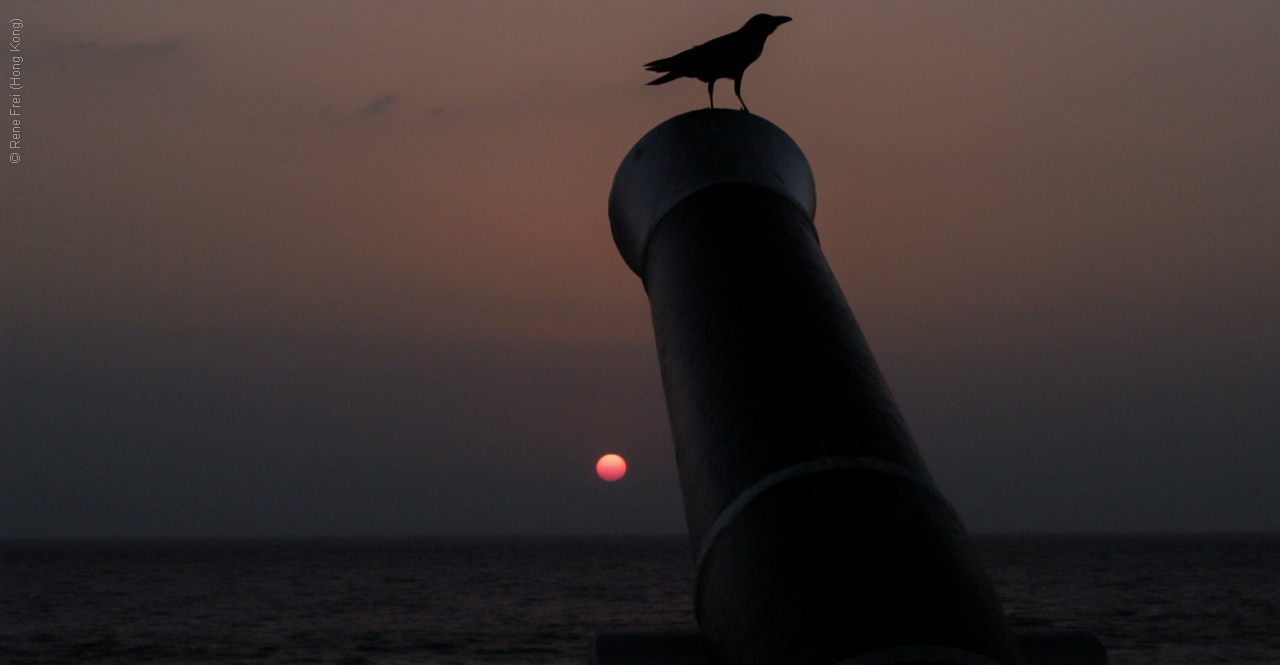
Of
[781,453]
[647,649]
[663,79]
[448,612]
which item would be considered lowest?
[448,612]

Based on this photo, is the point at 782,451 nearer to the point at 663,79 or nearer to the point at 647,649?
the point at 647,649

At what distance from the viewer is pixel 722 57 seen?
149 inches

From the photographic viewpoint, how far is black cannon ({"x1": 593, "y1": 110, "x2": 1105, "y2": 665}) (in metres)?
1.98

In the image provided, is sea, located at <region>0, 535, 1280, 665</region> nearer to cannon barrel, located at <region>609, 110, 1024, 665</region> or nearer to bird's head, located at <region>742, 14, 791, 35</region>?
A: bird's head, located at <region>742, 14, 791, 35</region>

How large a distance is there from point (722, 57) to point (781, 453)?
1.87 metres

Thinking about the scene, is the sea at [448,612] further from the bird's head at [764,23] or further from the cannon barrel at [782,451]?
the cannon barrel at [782,451]

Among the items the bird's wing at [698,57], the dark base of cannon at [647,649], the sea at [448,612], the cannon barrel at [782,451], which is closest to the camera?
the cannon barrel at [782,451]

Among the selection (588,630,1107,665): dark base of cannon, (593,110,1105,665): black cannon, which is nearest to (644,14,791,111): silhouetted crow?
(593,110,1105,665): black cannon

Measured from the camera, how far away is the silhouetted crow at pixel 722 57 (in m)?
3.75

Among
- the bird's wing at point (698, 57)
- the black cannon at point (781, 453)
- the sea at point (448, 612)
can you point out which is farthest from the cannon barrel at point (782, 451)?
the sea at point (448, 612)

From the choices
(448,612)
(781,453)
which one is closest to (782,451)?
(781,453)

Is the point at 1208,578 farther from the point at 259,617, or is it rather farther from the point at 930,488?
the point at 930,488

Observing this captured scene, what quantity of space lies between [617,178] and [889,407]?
1.23 metres

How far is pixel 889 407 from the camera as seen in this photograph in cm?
247
